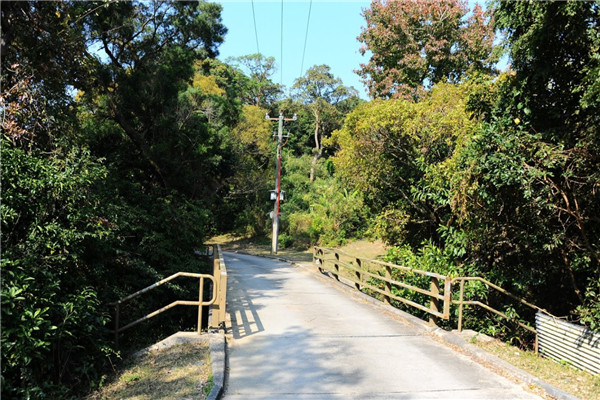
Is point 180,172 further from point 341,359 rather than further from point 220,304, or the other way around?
point 341,359

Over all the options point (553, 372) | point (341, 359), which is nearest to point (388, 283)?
point (341, 359)

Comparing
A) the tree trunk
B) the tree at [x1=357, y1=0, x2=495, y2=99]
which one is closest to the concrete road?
the tree at [x1=357, y1=0, x2=495, y2=99]

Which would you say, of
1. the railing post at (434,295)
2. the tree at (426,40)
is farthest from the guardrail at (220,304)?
the tree at (426,40)

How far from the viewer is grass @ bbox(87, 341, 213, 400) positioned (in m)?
4.87

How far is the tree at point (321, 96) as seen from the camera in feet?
154

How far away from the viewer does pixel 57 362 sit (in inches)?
224

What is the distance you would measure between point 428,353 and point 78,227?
17.4 feet

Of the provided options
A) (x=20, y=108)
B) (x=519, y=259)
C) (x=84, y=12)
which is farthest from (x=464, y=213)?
(x=84, y=12)

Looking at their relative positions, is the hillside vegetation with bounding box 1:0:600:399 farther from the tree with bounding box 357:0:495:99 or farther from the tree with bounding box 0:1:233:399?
the tree with bounding box 357:0:495:99

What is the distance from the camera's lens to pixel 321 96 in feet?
160

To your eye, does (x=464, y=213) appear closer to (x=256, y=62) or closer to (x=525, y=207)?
(x=525, y=207)

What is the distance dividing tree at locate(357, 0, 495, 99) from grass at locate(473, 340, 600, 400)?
15.0 m

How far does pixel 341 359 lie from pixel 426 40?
18431 mm

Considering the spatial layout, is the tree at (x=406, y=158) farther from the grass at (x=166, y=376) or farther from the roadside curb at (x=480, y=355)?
the grass at (x=166, y=376)
